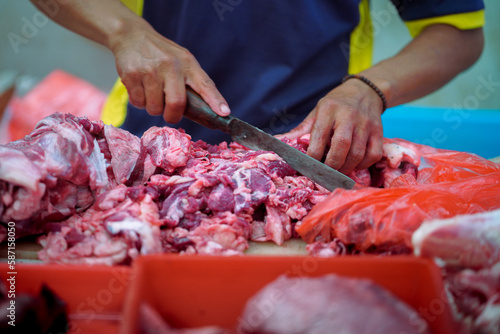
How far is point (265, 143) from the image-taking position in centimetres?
178

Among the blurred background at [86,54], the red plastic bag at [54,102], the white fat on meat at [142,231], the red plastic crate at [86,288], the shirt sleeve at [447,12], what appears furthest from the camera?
the blurred background at [86,54]

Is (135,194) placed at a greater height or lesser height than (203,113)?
lesser

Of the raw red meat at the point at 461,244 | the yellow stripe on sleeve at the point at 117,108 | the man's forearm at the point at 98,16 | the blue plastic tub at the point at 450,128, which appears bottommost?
the blue plastic tub at the point at 450,128

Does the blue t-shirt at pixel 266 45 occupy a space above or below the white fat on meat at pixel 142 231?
above

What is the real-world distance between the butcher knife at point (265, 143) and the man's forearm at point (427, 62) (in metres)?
1.03

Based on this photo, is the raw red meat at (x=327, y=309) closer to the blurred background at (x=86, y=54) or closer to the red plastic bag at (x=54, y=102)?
the red plastic bag at (x=54, y=102)

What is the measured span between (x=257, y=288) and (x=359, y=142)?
1.16 metres

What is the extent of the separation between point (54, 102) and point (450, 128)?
431 cm

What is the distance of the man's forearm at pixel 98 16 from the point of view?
6.90 ft

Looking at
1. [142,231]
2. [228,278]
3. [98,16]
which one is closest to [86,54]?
[98,16]

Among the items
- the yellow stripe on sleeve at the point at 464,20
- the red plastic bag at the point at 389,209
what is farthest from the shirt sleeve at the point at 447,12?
the red plastic bag at the point at 389,209

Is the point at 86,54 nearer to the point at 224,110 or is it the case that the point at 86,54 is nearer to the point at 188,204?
the point at 224,110

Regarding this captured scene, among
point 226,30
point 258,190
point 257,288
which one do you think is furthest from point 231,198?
point 226,30

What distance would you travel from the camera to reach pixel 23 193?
1.34 m
